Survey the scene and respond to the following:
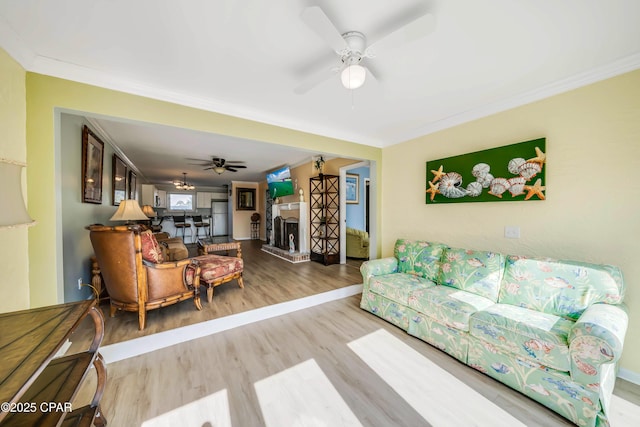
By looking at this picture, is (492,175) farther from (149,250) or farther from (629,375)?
(149,250)

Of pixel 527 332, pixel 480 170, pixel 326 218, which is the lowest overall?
pixel 527 332

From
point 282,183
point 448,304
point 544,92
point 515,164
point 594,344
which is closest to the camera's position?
point 594,344

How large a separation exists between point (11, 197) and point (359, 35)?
6.55ft

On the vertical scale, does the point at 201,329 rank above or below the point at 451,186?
below

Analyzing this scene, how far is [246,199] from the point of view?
8.72m

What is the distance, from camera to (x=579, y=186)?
1.99 meters

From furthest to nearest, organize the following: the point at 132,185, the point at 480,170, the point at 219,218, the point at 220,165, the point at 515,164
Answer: the point at 219,218
the point at 132,185
the point at 220,165
the point at 480,170
the point at 515,164

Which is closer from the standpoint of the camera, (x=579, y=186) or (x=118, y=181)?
(x=579, y=186)

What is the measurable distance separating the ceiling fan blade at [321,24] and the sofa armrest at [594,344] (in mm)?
2239

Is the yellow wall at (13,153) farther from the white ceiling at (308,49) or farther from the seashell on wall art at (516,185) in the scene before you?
the seashell on wall art at (516,185)

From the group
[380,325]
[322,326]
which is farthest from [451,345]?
[322,326]

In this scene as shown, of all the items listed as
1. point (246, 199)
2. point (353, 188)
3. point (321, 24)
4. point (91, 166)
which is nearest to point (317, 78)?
point (321, 24)

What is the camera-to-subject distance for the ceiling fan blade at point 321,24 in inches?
42.6

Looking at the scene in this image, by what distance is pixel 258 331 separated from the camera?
2.39 metres
